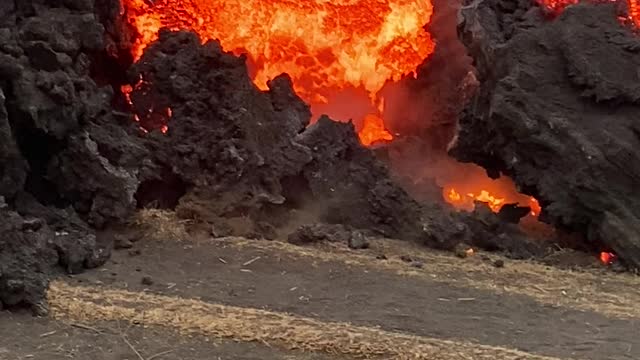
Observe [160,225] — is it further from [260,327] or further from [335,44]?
[335,44]

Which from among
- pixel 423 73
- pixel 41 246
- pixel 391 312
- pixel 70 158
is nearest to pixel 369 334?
pixel 391 312

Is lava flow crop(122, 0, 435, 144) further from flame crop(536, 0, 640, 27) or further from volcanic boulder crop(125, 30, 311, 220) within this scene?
flame crop(536, 0, 640, 27)

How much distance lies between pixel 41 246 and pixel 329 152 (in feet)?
9.44

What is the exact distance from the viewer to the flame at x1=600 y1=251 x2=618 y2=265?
8000 mm

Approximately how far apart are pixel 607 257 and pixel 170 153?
3.65m

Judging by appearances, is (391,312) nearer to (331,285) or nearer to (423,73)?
(331,285)

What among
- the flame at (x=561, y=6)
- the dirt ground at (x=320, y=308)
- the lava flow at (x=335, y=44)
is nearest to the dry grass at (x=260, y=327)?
the dirt ground at (x=320, y=308)

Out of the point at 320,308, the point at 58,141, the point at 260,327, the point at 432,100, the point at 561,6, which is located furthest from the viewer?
the point at 432,100

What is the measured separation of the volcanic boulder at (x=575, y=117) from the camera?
7.97m

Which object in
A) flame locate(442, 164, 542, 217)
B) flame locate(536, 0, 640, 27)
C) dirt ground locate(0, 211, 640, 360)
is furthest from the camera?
flame locate(442, 164, 542, 217)

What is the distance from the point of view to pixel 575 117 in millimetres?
8156

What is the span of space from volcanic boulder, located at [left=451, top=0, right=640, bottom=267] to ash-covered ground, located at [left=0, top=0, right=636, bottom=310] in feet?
1.09

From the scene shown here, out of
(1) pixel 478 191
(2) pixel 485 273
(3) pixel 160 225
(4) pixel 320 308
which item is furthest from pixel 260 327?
(1) pixel 478 191

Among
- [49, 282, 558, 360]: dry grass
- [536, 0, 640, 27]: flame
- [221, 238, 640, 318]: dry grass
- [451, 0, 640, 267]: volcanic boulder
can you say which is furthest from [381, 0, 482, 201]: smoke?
[49, 282, 558, 360]: dry grass
